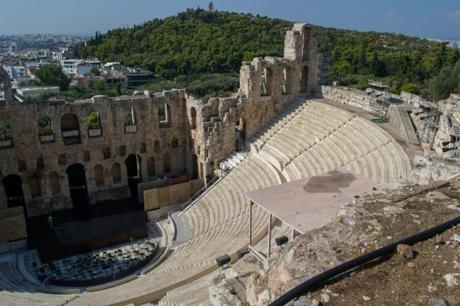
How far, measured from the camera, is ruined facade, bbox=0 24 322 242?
2094 centimetres

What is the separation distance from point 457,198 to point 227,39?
55763mm

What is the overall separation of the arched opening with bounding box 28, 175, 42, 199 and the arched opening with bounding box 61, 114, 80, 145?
265 centimetres

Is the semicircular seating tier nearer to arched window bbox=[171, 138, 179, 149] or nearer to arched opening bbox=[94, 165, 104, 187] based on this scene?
arched window bbox=[171, 138, 179, 149]

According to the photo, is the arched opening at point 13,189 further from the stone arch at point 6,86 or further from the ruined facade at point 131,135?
the stone arch at point 6,86

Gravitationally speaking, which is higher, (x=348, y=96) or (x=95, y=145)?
(x=348, y=96)

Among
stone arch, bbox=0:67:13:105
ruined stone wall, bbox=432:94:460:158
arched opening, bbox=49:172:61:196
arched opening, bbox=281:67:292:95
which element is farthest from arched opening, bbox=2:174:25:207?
ruined stone wall, bbox=432:94:460:158

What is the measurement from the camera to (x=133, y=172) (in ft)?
84.6

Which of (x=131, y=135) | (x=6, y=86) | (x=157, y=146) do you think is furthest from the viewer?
(x=157, y=146)

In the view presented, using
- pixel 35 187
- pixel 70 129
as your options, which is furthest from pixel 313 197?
pixel 35 187

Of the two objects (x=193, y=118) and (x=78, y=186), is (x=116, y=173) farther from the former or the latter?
(x=193, y=118)

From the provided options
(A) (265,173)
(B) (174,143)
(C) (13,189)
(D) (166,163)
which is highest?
(B) (174,143)

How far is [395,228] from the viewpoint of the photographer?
6195 mm

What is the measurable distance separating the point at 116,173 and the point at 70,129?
3755 millimetres

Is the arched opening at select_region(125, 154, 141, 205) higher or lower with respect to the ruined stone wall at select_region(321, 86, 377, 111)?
lower
